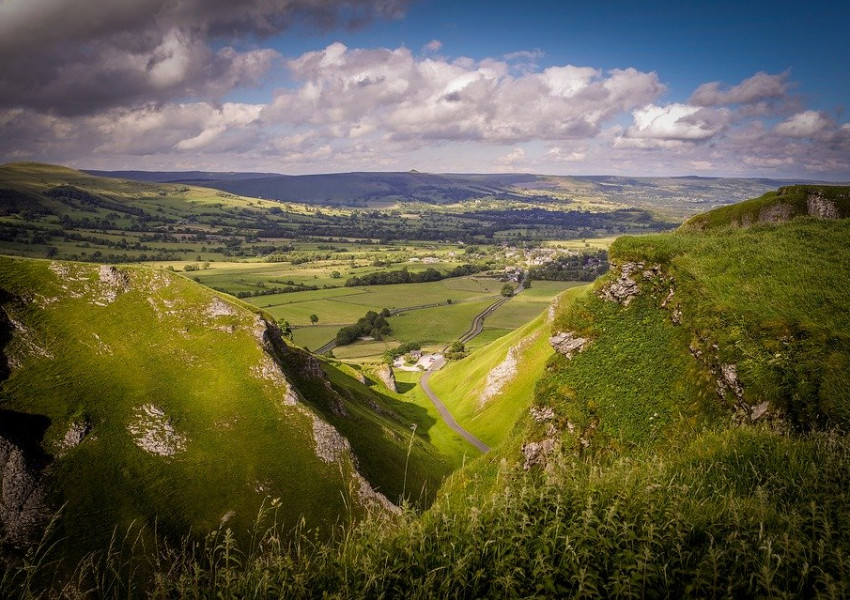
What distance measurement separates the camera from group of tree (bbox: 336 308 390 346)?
154 metres

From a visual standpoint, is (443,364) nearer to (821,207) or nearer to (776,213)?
(776,213)

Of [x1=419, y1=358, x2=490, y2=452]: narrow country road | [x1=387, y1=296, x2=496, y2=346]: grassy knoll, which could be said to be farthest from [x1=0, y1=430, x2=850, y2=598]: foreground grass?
[x1=387, y1=296, x2=496, y2=346]: grassy knoll

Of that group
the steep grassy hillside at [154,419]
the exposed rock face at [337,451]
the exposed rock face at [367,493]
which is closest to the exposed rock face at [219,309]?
the steep grassy hillside at [154,419]

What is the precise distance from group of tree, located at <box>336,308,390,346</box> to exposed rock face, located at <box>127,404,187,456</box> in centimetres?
11213

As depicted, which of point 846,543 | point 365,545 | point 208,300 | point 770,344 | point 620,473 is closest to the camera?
point 846,543

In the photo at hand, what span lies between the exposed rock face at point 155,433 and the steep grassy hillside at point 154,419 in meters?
0.11

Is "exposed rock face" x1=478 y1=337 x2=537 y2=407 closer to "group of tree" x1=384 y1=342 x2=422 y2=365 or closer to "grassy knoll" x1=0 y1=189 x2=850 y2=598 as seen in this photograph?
"grassy knoll" x1=0 y1=189 x2=850 y2=598

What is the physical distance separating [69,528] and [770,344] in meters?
48.4

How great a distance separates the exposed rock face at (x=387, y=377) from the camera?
104125mm

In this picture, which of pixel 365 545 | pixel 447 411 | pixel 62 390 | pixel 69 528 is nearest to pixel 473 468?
pixel 365 545

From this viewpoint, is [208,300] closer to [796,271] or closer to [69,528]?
[69,528]

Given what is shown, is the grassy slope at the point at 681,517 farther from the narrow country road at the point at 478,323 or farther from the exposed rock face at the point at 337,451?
the narrow country road at the point at 478,323

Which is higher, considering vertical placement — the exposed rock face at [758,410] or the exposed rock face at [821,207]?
the exposed rock face at [821,207]

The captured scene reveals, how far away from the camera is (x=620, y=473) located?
10.5m
